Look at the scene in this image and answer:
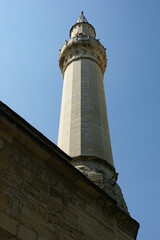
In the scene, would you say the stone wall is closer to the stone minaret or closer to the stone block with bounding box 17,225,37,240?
the stone block with bounding box 17,225,37,240

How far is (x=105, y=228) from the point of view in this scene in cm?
488

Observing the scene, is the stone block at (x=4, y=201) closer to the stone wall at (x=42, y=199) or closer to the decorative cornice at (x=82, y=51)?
the stone wall at (x=42, y=199)

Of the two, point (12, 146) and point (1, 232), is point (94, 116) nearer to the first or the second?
point (12, 146)

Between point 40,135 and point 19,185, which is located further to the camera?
point 40,135

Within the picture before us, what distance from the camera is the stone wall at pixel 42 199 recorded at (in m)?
3.73

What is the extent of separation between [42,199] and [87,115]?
12.7 ft

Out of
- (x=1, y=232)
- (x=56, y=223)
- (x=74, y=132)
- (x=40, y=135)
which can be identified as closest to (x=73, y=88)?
(x=74, y=132)

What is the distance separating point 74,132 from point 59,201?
318 centimetres

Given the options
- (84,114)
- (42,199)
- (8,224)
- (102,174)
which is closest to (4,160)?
(42,199)

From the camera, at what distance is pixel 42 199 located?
4137mm

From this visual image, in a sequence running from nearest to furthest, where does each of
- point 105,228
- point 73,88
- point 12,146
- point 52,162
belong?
point 12,146 < point 52,162 < point 105,228 < point 73,88

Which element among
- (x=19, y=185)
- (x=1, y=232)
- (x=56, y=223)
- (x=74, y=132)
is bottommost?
(x=1, y=232)

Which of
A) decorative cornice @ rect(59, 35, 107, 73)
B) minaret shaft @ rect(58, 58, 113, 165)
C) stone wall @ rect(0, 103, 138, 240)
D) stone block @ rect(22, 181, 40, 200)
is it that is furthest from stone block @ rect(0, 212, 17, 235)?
decorative cornice @ rect(59, 35, 107, 73)

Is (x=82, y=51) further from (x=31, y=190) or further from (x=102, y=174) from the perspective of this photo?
(x=31, y=190)
